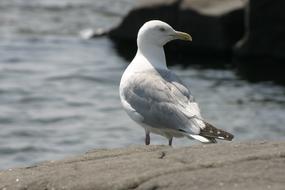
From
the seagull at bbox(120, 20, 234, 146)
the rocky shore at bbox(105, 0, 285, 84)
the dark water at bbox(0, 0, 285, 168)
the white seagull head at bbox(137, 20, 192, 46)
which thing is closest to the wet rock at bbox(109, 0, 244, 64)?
the rocky shore at bbox(105, 0, 285, 84)

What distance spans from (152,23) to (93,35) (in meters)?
9.62

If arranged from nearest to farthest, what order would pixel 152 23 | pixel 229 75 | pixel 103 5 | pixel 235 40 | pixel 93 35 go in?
1. pixel 152 23
2. pixel 229 75
3. pixel 235 40
4. pixel 93 35
5. pixel 103 5

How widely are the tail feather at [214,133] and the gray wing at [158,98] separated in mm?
302

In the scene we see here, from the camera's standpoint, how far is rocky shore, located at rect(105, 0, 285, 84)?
1545 centimetres

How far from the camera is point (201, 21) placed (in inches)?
628

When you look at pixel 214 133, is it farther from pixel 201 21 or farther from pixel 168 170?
pixel 201 21

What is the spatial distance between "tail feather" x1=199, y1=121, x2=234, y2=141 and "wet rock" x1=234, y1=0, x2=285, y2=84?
8.33 metres

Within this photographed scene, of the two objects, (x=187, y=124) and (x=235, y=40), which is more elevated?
(x=187, y=124)

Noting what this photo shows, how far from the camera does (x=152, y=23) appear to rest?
27.7 ft

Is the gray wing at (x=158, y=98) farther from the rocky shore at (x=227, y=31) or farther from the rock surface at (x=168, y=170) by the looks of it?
the rocky shore at (x=227, y=31)

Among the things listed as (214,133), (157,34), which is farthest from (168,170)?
(157,34)

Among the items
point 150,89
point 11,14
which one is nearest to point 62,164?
point 150,89

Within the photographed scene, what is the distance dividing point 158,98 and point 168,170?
1917 millimetres

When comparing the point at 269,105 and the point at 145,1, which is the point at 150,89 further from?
the point at 145,1
